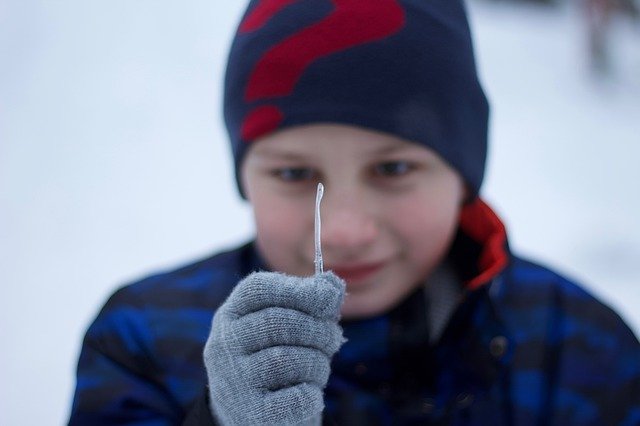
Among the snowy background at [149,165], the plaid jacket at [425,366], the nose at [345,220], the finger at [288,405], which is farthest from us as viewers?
the snowy background at [149,165]

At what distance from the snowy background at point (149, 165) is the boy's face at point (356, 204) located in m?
1.15

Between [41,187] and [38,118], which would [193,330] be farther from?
[38,118]

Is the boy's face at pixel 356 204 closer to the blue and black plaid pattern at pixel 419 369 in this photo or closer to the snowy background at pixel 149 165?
the blue and black plaid pattern at pixel 419 369

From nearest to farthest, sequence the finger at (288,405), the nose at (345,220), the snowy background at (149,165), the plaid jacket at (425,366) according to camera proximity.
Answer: the finger at (288,405) < the nose at (345,220) < the plaid jacket at (425,366) < the snowy background at (149,165)

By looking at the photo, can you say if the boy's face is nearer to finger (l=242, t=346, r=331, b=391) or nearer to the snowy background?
finger (l=242, t=346, r=331, b=391)

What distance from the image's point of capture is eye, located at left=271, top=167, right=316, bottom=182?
36.1 inches

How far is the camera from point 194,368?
1.03 metres

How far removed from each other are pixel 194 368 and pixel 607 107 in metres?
3.62

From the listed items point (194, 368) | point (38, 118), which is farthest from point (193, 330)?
point (38, 118)

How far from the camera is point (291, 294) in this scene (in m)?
0.72

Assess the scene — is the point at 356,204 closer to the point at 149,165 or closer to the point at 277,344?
the point at 277,344

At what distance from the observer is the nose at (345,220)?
2.93 feet

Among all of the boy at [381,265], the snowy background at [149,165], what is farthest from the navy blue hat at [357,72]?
the snowy background at [149,165]

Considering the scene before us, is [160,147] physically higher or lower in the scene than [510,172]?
higher
